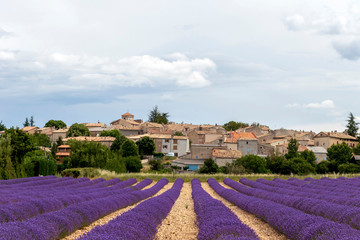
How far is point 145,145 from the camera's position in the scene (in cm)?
6631

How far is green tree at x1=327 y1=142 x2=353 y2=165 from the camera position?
5409 cm

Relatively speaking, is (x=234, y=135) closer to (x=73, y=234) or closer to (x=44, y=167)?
(x=44, y=167)

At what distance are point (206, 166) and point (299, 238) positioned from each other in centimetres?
3875

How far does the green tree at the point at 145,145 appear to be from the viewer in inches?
2608

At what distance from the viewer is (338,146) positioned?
56156 mm

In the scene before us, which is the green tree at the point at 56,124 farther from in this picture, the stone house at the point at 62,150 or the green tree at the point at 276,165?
the green tree at the point at 276,165

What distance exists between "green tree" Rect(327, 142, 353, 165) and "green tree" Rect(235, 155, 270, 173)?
43.9 feet

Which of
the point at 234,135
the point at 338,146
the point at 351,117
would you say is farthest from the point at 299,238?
the point at 351,117

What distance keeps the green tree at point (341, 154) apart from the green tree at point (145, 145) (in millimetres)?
28135

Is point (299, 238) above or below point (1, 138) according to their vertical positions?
below

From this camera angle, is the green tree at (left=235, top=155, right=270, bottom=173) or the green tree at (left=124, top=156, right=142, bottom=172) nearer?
A: the green tree at (left=235, top=155, right=270, bottom=173)

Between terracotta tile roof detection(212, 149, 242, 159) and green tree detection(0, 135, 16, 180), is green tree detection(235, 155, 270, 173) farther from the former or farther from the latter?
green tree detection(0, 135, 16, 180)

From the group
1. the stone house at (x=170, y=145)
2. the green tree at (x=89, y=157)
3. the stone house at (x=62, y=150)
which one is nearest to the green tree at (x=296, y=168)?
the green tree at (x=89, y=157)

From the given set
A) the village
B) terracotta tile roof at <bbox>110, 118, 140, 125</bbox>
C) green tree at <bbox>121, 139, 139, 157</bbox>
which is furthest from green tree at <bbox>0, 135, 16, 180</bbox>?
terracotta tile roof at <bbox>110, 118, 140, 125</bbox>
